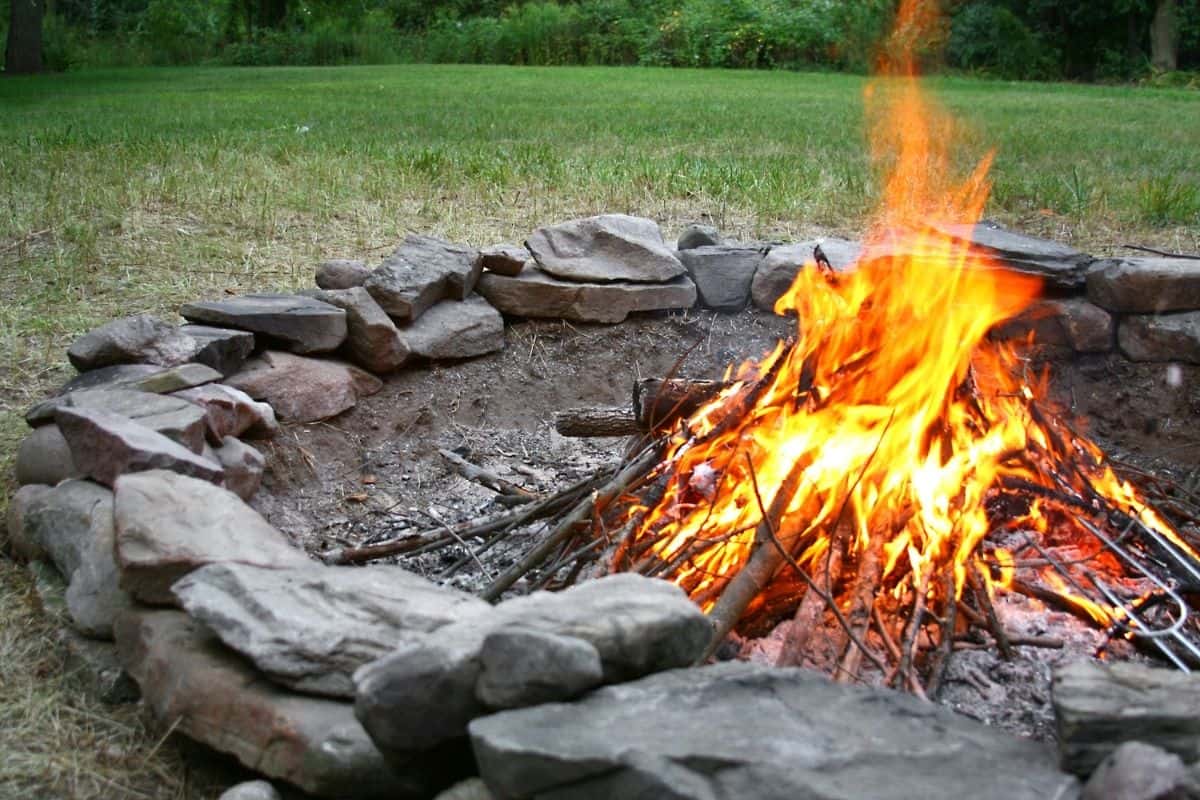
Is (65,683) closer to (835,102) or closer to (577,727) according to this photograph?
(577,727)

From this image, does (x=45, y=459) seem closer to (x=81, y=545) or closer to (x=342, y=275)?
(x=81, y=545)

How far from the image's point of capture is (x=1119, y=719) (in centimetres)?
176

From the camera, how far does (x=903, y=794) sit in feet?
5.63

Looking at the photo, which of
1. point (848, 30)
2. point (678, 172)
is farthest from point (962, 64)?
point (678, 172)

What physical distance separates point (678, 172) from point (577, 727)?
5645 millimetres

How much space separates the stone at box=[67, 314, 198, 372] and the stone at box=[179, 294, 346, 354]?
0.24 m

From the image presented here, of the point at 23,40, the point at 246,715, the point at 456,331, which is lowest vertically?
the point at 246,715

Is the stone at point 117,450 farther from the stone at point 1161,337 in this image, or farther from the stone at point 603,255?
the stone at point 1161,337

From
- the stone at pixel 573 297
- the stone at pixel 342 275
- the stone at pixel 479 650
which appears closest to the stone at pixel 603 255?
the stone at pixel 573 297

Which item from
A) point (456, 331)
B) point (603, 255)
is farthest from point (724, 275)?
point (456, 331)

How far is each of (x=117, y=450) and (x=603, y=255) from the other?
2115 mm

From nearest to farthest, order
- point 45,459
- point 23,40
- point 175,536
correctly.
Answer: point 175,536
point 45,459
point 23,40

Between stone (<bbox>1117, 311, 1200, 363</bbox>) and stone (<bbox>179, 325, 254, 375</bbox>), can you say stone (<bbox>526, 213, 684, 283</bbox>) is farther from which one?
stone (<bbox>1117, 311, 1200, 363</bbox>)

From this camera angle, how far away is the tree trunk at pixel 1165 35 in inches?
819
